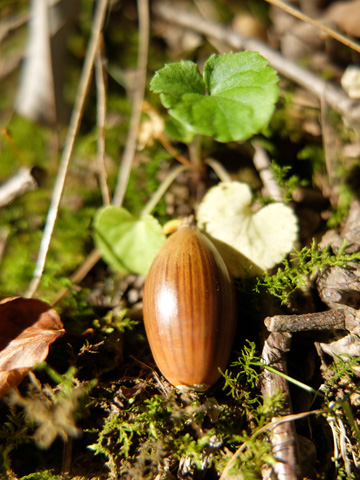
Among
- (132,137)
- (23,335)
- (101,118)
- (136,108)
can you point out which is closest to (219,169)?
(132,137)

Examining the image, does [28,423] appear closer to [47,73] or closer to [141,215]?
[141,215]

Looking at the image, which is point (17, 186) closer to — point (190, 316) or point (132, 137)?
point (132, 137)

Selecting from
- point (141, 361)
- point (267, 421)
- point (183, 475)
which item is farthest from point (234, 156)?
point (183, 475)

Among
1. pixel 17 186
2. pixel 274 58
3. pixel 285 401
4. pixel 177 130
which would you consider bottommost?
pixel 285 401

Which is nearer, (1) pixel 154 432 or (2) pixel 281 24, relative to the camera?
(1) pixel 154 432

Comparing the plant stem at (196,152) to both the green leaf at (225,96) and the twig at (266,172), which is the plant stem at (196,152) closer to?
the twig at (266,172)

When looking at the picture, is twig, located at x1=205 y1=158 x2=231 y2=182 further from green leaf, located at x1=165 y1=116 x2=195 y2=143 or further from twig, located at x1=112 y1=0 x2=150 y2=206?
twig, located at x1=112 y1=0 x2=150 y2=206

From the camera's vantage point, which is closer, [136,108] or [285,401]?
[285,401]
